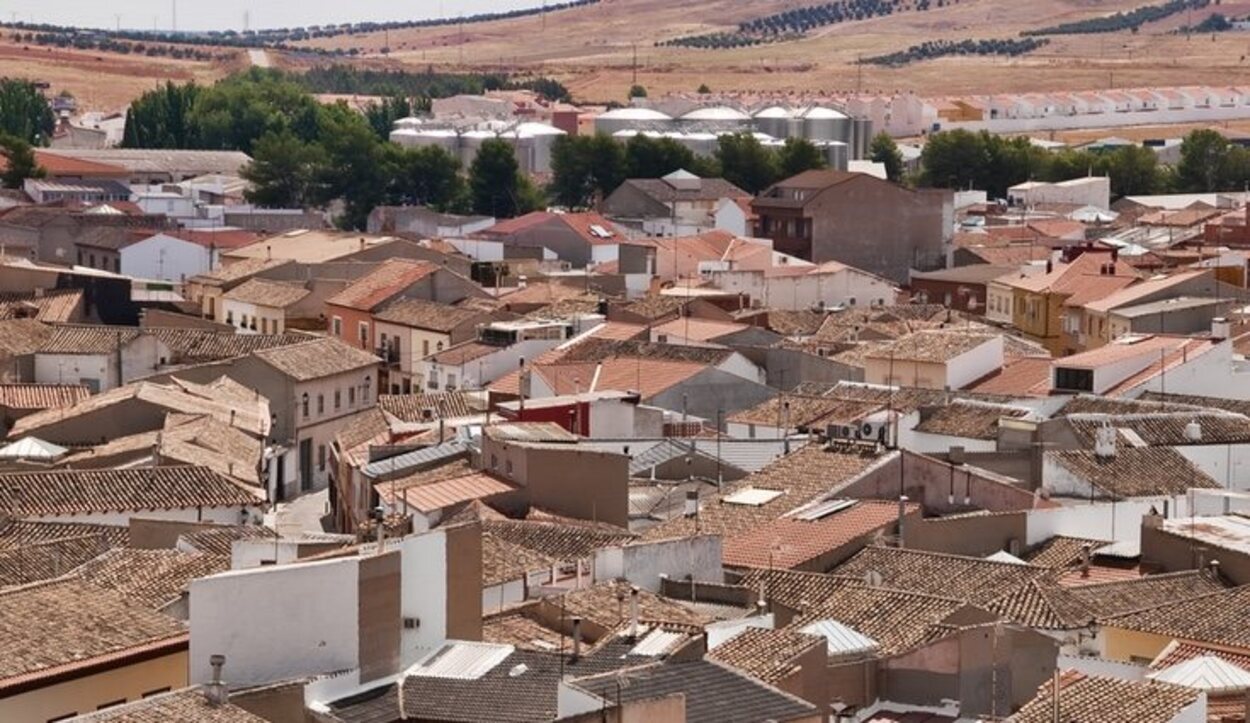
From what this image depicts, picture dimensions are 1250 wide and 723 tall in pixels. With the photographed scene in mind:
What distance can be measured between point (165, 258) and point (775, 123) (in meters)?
43.5

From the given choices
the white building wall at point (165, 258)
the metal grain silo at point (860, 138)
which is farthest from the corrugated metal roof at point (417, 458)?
the metal grain silo at point (860, 138)

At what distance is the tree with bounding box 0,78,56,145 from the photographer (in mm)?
101188

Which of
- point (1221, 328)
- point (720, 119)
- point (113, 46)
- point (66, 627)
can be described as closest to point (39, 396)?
point (1221, 328)

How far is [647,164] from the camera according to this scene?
279 feet

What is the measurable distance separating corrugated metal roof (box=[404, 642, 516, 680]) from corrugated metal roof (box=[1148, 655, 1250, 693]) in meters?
4.51

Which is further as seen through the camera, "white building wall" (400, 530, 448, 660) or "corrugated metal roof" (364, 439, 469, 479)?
"corrugated metal roof" (364, 439, 469, 479)

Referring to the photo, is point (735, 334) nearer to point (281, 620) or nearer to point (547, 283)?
point (547, 283)

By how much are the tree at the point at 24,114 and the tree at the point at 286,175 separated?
14784mm

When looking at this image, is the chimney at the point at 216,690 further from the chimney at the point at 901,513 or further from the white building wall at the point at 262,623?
the chimney at the point at 901,513

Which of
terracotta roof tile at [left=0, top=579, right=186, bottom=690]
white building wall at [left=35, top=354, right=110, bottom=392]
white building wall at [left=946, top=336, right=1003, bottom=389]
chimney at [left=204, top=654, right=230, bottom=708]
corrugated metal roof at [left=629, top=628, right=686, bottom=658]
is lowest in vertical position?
white building wall at [left=35, top=354, right=110, bottom=392]

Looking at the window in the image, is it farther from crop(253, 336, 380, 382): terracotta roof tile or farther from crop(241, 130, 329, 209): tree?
crop(241, 130, 329, 209): tree

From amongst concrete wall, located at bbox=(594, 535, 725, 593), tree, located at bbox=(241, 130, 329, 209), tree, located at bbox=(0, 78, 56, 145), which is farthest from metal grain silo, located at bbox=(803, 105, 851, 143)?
concrete wall, located at bbox=(594, 535, 725, 593)

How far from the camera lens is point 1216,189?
9275 cm

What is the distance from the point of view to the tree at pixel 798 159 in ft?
275
